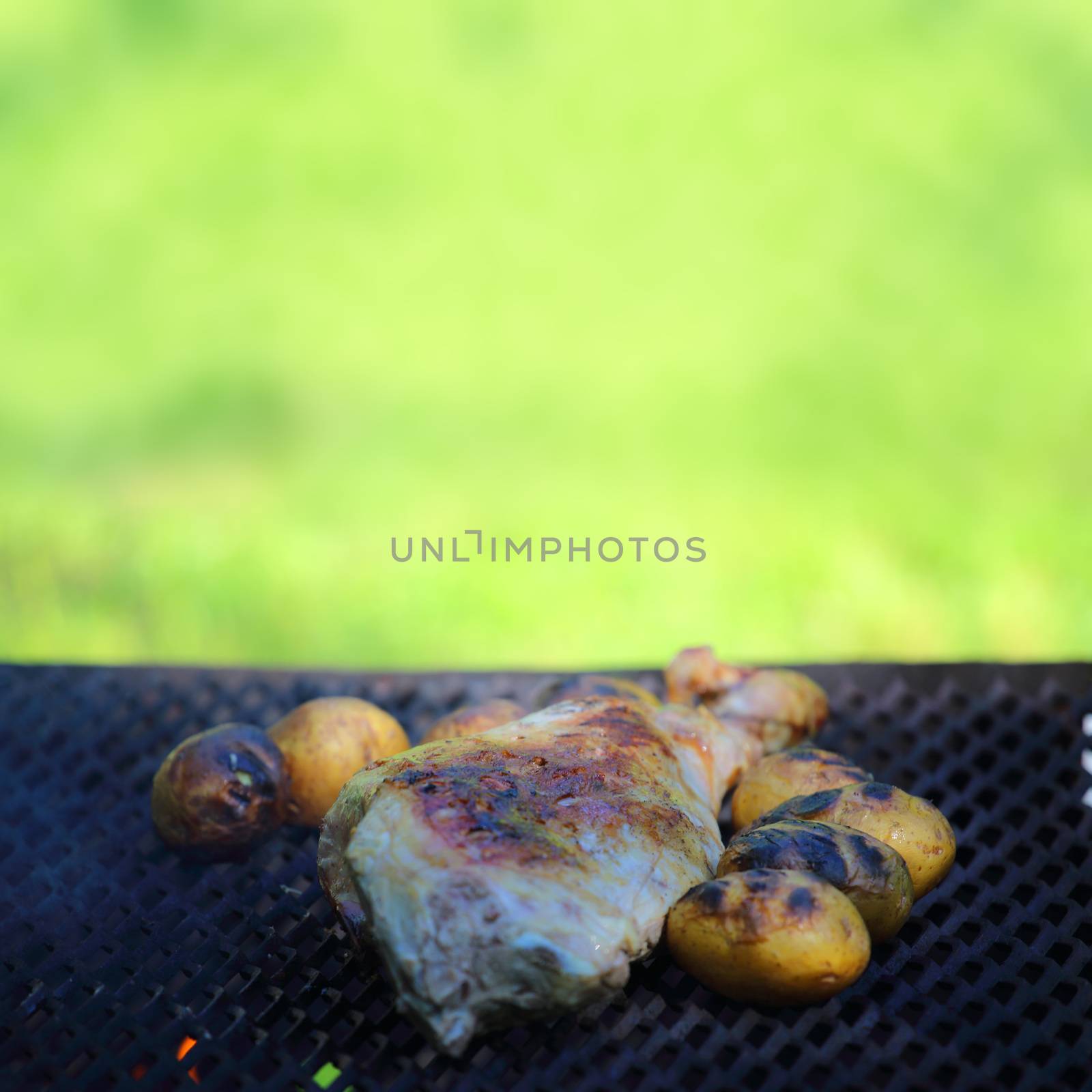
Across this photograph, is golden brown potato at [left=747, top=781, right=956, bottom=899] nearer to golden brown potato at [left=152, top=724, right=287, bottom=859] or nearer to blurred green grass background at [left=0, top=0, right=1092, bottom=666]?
golden brown potato at [left=152, top=724, right=287, bottom=859]

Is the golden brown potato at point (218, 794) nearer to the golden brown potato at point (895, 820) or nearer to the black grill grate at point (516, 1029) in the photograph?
the black grill grate at point (516, 1029)

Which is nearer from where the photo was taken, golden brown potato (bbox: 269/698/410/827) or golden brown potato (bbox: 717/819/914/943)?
golden brown potato (bbox: 717/819/914/943)

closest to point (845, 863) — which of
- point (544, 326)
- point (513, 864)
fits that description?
point (513, 864)

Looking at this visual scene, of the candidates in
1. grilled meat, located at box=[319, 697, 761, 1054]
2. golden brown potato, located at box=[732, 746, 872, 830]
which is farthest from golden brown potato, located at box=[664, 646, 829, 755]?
grilled meat, located at box=[319, 697, 761, 1054]

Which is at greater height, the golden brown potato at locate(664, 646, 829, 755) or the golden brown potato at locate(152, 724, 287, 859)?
the golden brown potato at locate(664, 646, 829, 755)

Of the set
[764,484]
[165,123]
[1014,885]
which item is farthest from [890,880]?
[165,123]
